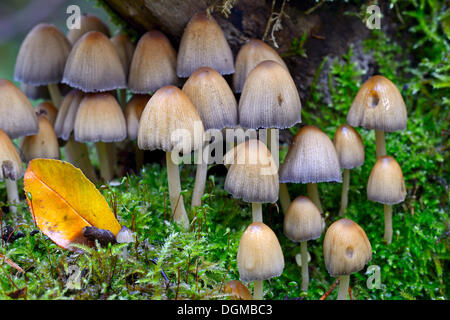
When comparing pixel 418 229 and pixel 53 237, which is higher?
pixel 53 237

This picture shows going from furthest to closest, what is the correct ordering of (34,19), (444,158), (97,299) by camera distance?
(34,19) → (444,158) → (97,299)

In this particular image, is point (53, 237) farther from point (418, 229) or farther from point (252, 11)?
point (418, 229)

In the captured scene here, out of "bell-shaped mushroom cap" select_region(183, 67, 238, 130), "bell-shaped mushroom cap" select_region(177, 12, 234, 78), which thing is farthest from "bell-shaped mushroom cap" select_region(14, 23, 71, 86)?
"bell-shaped mushroom cap" select_region(183, 67, 238, 130)

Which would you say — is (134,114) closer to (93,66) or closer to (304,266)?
(93,66)

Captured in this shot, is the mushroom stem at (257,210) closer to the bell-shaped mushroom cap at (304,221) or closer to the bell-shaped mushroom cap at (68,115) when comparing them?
the bell-shaped mushroom cap at (304,221)

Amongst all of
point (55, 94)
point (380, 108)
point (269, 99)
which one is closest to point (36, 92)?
point (55, 94)

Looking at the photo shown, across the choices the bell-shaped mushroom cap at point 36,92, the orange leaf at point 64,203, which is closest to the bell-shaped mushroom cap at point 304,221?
the orange leaf at point 64,203
